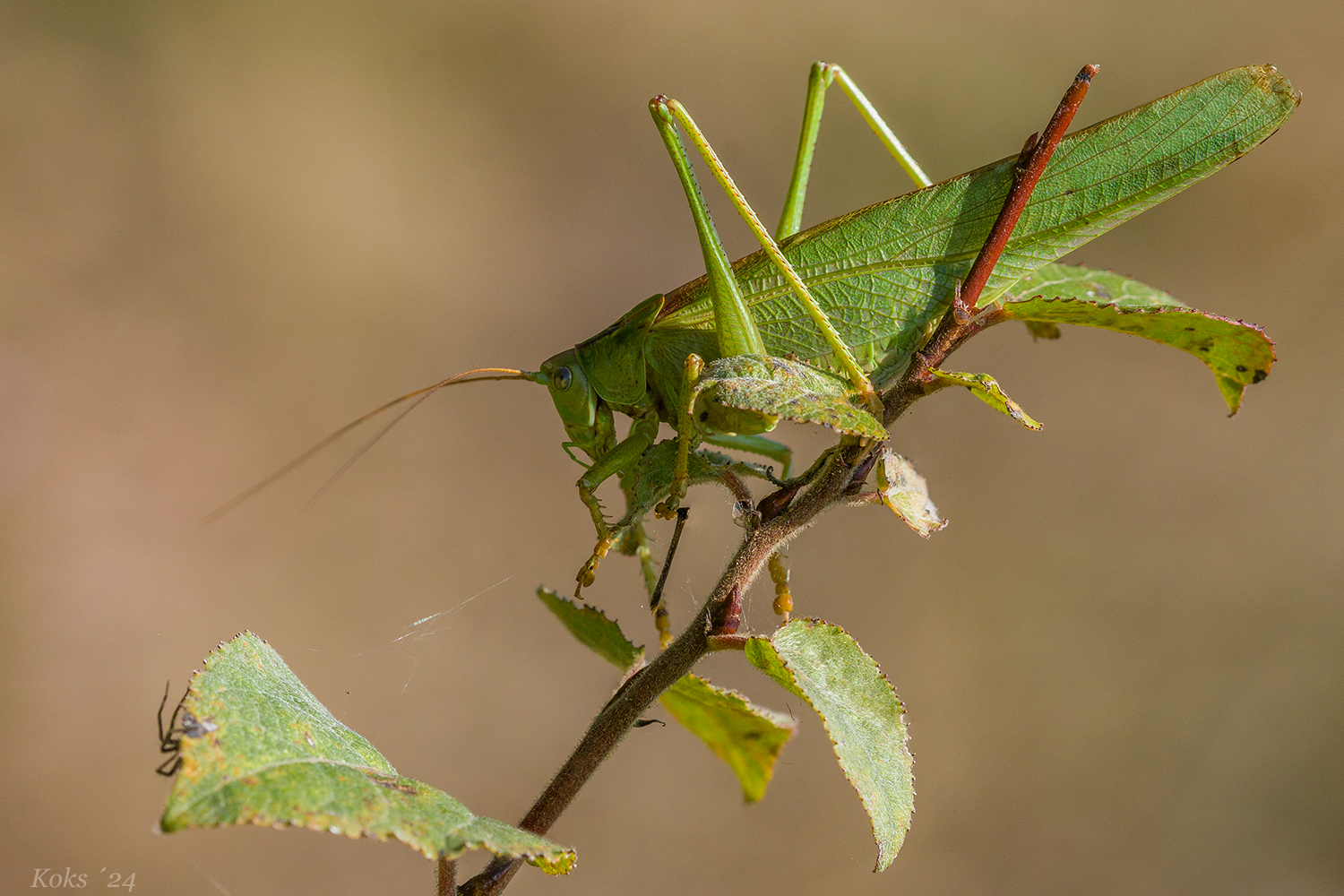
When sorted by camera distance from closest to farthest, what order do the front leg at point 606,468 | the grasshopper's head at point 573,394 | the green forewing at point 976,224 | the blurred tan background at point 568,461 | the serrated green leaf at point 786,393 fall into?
the serrated green leaf at point 786,393, the green forewing at point 976,224, the front leg at point 606,468, the grasshopper's head at point 573,394, the blurred tan background at point 568,461

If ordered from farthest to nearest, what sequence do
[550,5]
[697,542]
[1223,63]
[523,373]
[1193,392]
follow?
[550,5]
[1223,63]
[1193,392]
[697,542]
[523,373]

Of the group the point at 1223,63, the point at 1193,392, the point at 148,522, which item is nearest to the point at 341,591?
the point at 148,522

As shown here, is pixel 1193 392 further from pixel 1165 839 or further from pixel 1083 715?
pixel 1165 839

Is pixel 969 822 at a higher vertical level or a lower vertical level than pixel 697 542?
lower

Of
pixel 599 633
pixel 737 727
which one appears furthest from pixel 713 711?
pixel 599 633

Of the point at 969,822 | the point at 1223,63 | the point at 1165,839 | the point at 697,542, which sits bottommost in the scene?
the point at 1165,839

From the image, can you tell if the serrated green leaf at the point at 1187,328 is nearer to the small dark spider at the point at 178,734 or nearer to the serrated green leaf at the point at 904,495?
the serrated green leaf at the point at 904,495

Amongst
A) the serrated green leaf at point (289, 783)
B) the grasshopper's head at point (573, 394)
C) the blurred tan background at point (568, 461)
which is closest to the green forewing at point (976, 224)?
the grasshopper's head at point (573, 394)

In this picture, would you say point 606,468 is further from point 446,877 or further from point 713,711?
point 446,877
